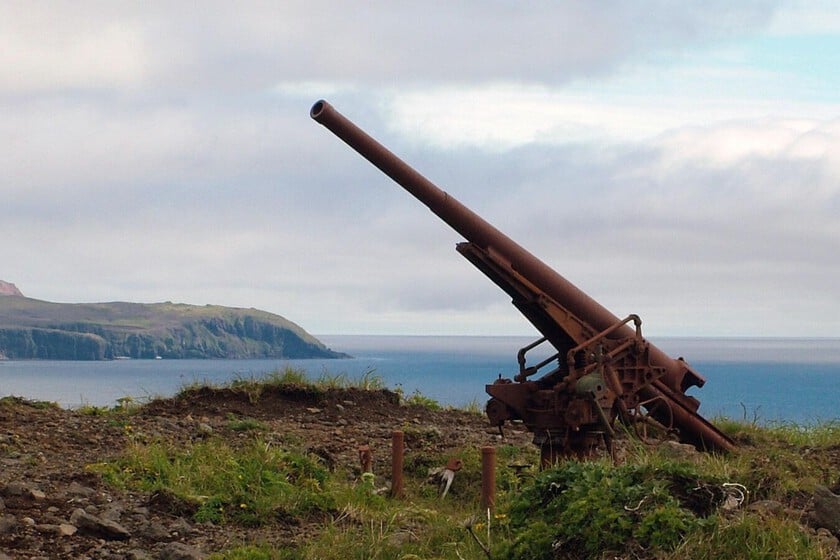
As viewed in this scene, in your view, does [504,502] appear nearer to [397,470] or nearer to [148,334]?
[397,470]

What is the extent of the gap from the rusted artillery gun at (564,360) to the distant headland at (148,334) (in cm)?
10968

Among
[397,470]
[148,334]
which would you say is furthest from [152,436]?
[148,334]

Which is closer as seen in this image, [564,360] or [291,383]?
[564,360]

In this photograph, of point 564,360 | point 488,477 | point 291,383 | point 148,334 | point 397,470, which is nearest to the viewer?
point 488,477

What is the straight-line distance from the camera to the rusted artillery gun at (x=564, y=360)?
1171 centimetres

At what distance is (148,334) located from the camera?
442 ft

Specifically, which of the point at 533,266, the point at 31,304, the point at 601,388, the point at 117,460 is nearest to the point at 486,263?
the point at 533,266

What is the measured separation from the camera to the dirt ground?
8.91 m

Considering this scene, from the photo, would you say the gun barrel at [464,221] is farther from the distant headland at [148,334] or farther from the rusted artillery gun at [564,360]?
the distant headland at [148,334]

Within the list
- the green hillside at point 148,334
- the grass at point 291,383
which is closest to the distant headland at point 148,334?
the green hillside at point 148,334

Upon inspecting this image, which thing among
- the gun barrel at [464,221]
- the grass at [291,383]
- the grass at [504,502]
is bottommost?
the grass at [504,502]

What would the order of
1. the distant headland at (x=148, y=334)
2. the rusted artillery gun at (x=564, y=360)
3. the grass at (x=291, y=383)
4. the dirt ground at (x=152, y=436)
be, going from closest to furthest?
the dirt ground at (x=152, y=436) → the rusted artillery gun at (x=564, y=360) → the grass at (x=291, y=383) → the distant headland at (x=148, y=334)

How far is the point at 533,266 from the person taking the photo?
40.1ft

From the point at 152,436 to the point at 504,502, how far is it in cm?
417
